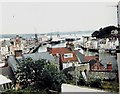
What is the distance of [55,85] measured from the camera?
328 cm

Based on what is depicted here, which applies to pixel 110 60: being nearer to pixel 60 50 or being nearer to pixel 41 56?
pixel 60 50

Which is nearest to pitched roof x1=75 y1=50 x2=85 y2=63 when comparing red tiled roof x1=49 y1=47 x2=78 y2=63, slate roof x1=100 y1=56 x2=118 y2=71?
red tiled roof x1=49 y1=47 x2=78 y2=63

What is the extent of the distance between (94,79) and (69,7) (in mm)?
1017

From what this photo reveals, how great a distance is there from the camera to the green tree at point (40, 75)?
327 cm

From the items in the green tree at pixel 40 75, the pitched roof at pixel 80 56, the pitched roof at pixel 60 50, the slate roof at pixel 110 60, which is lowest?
the green tree at pixel 40 75

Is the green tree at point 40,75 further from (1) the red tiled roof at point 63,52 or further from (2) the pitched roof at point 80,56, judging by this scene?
(2) the pitched roof at point 80,56

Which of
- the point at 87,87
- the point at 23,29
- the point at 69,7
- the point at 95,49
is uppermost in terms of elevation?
the point at 69,7

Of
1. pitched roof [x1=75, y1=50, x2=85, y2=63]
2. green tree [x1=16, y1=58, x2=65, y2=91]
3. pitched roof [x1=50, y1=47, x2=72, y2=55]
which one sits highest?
pitched roof [x1=50, y1=47, x2=72, y2=55]

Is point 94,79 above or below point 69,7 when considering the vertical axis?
below

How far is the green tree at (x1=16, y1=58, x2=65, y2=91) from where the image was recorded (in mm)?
3273

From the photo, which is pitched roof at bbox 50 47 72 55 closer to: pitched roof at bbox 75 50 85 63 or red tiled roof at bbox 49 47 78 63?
red tiled roof at bbox 49 47 78 63

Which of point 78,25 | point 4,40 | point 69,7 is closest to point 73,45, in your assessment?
point 78,25

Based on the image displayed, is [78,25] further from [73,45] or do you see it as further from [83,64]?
[83,64]

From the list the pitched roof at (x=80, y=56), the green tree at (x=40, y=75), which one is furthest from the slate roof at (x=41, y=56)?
the pitched roof at (x=80, y=56)
